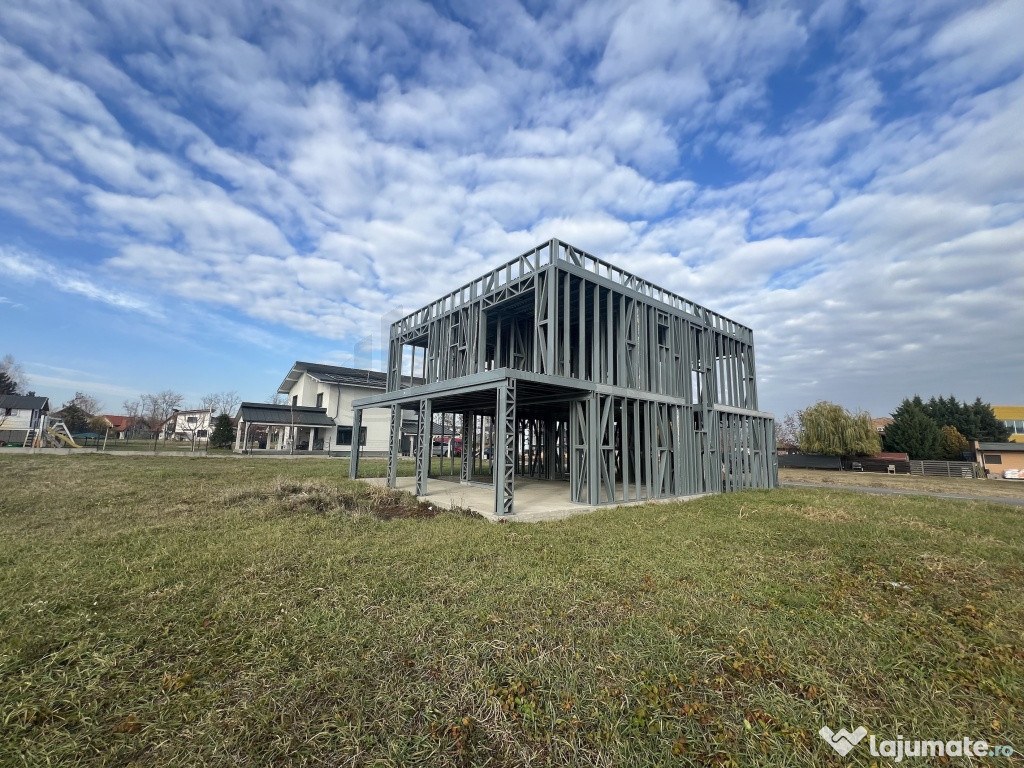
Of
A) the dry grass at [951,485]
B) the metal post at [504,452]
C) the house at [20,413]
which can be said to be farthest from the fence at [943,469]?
the house at [20,413]

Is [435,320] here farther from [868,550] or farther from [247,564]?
[868,550]

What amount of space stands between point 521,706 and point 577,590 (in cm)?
207

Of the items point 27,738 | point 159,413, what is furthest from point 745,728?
point 159,413

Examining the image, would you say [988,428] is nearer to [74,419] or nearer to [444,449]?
[444,449]

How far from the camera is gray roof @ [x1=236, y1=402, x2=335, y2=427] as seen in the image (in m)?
33.7

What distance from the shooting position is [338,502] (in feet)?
33.1

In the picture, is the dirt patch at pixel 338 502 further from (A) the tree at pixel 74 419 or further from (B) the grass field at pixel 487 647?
(A) the tree at pixel 74 419

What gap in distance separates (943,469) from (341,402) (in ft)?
156

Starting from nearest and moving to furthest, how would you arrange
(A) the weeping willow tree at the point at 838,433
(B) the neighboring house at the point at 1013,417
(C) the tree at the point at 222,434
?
(A) the weeping willow tree at the point at 838,433
(C) the tree at the point at 222,434
(B) the neighboring house at the point at 1013,417

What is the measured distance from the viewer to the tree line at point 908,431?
3241cm

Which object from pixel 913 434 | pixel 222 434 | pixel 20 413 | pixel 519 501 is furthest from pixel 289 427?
pixel 913 434

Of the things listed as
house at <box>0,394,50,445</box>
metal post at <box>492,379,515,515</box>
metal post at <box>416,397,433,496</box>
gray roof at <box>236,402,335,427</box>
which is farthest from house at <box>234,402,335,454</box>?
metal post at <box>492,379,515,515</box>

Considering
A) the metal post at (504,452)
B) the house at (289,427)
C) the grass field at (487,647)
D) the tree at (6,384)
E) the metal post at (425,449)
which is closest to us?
the grass field at (487,647)

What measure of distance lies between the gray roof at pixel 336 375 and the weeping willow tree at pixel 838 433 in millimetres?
38477
